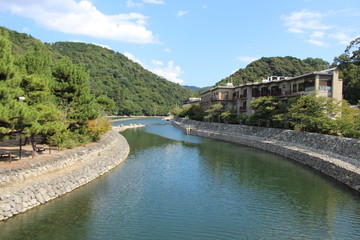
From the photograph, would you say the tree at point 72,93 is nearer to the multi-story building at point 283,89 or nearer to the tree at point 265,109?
the tree at point 265,109

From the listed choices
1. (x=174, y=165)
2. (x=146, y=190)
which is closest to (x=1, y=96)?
(x=146, y=190)

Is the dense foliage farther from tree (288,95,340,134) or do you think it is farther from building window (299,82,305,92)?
building window (299,82,305,92)

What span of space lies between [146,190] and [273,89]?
31762 millimetres

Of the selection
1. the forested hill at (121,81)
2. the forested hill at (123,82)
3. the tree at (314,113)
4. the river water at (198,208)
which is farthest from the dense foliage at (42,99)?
the forested hill at (123,82)

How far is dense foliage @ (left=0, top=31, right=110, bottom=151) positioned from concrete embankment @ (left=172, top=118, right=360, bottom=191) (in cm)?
1926

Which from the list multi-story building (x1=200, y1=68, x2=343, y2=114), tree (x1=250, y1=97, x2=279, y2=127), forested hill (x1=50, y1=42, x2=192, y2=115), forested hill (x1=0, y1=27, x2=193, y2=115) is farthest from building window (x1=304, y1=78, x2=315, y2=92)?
forested hill (x1=50, y1=42, x2=192, y2=115)

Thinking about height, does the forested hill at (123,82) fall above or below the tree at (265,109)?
above

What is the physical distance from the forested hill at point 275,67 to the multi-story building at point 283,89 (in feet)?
120

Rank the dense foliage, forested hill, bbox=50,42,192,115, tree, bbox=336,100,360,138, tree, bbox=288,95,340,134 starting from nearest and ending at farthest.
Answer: the dense foliage, tree, bbox=336,100,360,138, tree, bbox=288,95,340,134, forested hill, bbox=50,42,192,115

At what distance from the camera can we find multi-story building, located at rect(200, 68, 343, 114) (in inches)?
1266

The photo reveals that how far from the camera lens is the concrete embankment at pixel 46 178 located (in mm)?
11953

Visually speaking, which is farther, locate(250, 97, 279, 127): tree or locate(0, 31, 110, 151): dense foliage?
locate(250, 97, 279, 127): tree

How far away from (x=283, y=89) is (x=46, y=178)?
1363 inches

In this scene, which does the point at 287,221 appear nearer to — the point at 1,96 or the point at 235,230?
the point at 235,230
